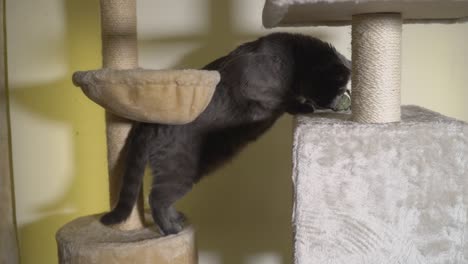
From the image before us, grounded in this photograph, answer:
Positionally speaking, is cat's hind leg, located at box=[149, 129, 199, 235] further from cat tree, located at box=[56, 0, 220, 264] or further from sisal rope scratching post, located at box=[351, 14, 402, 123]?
sisal rope scratching post, located at box=[351, 14, 402, 123]

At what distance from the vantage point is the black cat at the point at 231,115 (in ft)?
3.74

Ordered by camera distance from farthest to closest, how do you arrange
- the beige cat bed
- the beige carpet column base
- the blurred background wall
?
the blurred background wall, the beige carpet column base, the beige cat bed

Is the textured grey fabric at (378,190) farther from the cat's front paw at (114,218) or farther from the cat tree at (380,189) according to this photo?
the cat's front paw at (114,218)

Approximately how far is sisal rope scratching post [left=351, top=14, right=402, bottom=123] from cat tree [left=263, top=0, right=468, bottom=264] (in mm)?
45

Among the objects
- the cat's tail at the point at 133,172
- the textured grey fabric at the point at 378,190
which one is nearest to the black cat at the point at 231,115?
the cat's tail at the point at 133,172

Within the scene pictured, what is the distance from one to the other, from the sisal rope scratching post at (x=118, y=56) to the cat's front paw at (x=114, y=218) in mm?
27

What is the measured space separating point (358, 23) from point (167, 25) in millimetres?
695

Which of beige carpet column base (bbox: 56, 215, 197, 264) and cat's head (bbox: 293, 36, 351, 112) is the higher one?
cat's head (bbox: 293, 36, 351, 112)

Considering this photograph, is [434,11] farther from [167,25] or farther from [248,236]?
[248,236]

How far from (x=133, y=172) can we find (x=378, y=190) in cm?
60

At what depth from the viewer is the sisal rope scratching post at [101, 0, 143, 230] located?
1.19 m

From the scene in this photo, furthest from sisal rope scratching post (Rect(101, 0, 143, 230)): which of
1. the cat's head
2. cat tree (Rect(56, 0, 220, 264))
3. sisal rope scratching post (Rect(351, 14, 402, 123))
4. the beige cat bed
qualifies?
sisal rope scratching post (Rect(351, 14, 402, 123))

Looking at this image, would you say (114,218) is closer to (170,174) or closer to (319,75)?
(170,174)

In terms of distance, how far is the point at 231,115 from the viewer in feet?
3.80
